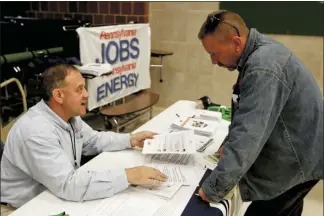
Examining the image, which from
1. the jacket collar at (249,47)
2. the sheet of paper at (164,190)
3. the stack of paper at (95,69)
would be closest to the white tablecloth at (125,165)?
the sheet of paper at (164,190)

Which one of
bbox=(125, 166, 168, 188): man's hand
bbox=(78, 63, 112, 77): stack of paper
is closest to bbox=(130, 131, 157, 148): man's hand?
bbox=(125, 166, 168, 188): man's hand

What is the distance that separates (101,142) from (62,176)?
1.44ft

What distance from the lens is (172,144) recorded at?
1.42m

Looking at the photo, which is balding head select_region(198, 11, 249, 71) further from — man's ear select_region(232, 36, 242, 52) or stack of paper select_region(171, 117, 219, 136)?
stack of paper select_region(171, 117, 219, 136)

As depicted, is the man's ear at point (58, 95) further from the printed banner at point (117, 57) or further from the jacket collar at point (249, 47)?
the printed banner at point (117, 57)

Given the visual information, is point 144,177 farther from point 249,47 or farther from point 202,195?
point 249,47

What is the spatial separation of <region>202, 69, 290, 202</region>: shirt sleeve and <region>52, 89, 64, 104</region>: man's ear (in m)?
0.65

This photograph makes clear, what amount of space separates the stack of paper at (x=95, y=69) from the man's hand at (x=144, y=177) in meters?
1.82

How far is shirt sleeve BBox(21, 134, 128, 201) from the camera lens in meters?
1.11

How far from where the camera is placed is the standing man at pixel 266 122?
1.04m


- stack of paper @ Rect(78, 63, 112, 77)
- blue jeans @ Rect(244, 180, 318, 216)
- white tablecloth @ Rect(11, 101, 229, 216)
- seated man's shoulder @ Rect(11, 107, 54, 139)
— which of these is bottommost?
blue jeans @ Rect(244, 180, 318, 216)

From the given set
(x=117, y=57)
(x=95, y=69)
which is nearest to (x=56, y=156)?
(x=95, y=69)

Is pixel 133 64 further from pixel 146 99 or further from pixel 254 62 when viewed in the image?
pixel 254 62

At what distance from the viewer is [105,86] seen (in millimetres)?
3287
